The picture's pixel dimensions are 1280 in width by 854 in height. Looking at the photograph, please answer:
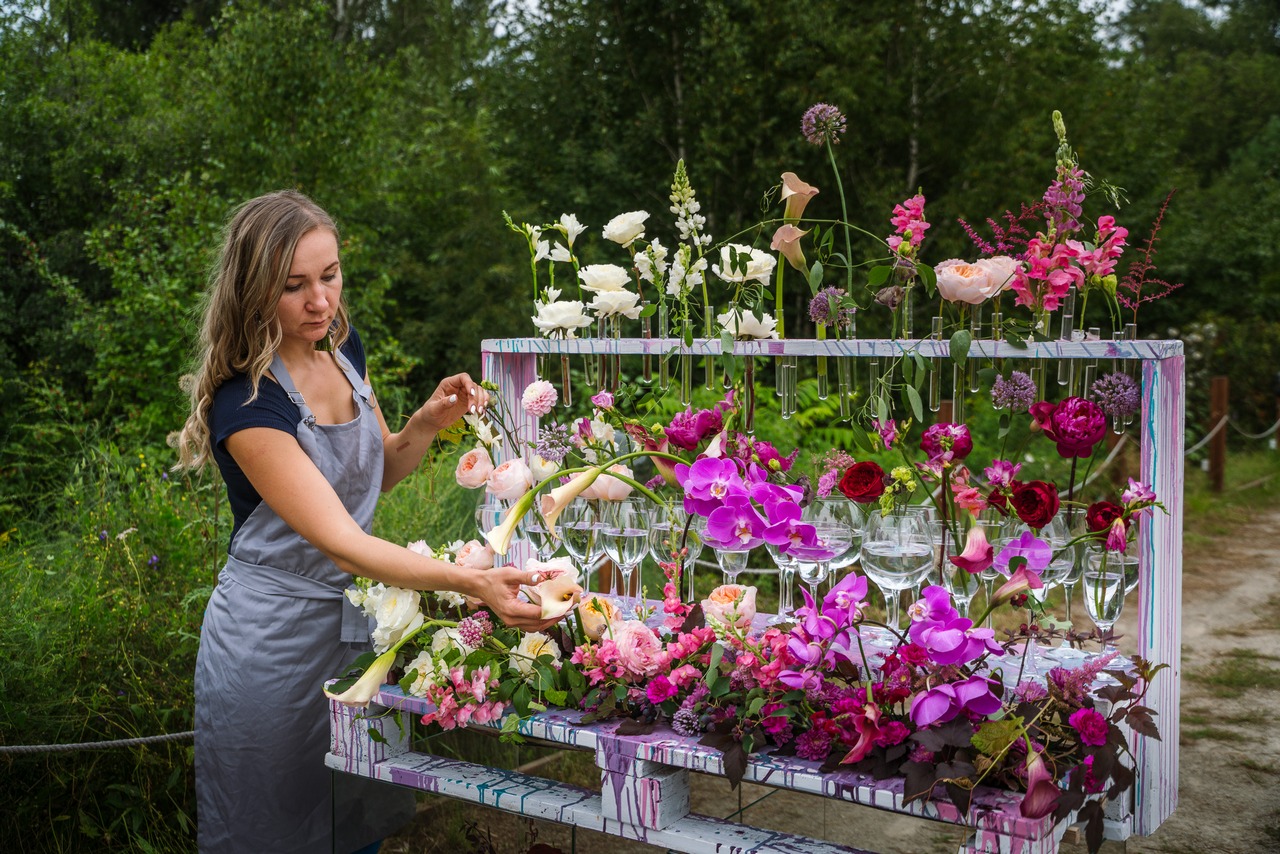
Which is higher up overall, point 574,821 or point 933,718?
point 933,718

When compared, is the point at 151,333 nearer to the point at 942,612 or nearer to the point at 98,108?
the point at 98,108

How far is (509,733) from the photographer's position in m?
1.76

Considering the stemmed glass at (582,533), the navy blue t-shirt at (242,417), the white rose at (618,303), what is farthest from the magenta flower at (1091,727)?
the navy blue t-shirt at (242,417)

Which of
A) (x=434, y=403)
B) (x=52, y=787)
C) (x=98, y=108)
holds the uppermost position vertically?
(x=98, y=108)

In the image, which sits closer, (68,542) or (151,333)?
(68,542)

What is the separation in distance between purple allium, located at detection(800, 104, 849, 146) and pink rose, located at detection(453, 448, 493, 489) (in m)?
0.82

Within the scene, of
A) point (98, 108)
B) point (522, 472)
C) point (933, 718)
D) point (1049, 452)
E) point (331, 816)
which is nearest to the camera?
point (933, 718)

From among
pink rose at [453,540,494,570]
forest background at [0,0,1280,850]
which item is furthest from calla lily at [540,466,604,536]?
forest background at [0,0,1280,850]

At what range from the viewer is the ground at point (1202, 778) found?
71.0 inches

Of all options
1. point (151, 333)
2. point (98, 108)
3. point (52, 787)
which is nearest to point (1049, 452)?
point (151, 333)

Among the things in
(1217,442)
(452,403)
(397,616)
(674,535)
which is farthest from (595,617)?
(1217,442)

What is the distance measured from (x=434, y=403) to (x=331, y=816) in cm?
82

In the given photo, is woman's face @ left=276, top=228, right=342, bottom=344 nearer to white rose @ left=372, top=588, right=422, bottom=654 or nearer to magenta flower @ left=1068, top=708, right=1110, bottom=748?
white rose @ left=372, top=588, right=422, bottom=654

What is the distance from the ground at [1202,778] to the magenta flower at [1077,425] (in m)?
0.61
